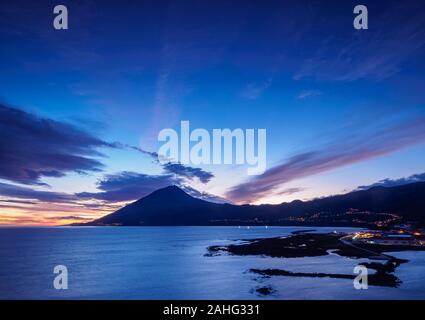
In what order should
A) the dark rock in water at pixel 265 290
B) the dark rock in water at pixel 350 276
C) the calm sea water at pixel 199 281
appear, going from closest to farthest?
1. the dark rock in water at pixel 265 290
2. the calm sea water at pixel 199 281
3. the dark rock in water at pixel 350 276

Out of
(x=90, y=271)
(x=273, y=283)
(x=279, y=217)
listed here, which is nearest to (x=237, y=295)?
(x=273, y=283)

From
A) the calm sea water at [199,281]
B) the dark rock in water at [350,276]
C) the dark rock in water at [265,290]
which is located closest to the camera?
the dark rock in water at [265,290]

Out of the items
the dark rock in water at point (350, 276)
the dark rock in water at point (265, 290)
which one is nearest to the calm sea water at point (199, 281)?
the dark rock in water at point (265, 290)

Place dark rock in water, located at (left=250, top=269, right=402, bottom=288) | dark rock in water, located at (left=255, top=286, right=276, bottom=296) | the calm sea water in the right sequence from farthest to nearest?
dark rock in water, located at (left=250, top=269, right=402, bottom=288), the calm sea water, dark rock in water, located at (left=255, top=286, right=276, bottom=296)

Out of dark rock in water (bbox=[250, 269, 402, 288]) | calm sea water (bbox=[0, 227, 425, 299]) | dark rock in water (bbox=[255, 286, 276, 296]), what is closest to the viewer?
dark rock in water (bbox=[255, 286, 276, 296])

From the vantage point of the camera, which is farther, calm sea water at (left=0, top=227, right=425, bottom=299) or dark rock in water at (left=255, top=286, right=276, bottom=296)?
calm sea water at (left=0, top=227, right=425, bottom=299)

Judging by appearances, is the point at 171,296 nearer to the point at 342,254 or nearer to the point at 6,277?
the point at 6,277

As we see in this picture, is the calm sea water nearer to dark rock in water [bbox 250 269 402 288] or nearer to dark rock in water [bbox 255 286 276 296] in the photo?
dark rock in water [bbox 255 286 276 296]

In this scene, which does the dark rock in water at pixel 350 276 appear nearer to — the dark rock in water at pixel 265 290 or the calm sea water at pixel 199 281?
the calm sea water at pixel 199 281

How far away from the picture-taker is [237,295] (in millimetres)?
25125

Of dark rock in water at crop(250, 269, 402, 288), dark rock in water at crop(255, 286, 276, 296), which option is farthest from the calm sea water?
dark rock in water at crop(250, 269, 402, 288)

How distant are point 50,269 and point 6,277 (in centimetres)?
622

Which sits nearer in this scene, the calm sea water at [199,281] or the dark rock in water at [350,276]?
the calm sea water at [199,281]
